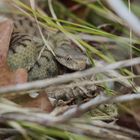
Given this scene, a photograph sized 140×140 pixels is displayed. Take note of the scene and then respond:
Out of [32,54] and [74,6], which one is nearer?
[32,54]

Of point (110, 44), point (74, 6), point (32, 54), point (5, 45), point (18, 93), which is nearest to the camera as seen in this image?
point (18, 93)

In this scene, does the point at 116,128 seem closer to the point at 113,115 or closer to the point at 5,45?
the point at 113,115

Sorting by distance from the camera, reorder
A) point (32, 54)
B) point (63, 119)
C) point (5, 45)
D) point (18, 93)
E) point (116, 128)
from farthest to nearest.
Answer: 1. point (32, 54)
2. point (5, 45)
3. point (18, 93)
4. point (116, 128)
5. point (63, 119)

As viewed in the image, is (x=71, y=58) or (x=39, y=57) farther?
(x=71, y=58)

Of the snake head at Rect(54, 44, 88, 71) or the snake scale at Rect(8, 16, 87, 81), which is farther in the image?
the snake head at Rect(54, 44, 88, 71)

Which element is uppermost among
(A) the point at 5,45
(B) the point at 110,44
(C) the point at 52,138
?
(B) the point at 110,44

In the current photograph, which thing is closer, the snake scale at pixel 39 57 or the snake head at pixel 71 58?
the snake scale at pixel 39 57

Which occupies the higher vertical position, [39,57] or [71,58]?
[71,58]

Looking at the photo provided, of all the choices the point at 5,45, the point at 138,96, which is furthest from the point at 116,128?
the point at 5,45
